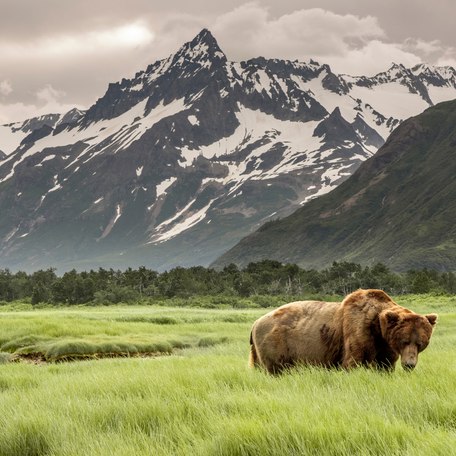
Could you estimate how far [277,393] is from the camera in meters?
8.52

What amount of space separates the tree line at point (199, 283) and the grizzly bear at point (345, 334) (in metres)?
89.0

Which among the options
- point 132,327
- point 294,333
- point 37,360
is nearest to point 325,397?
point 294,333

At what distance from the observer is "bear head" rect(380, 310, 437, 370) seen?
9.94 metres

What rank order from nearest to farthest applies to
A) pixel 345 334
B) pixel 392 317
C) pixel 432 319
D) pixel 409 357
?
pixel 409 357 → pixel 392 317 → pixel 432 319 → pixel 345 334

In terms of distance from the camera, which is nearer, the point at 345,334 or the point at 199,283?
the point at 345,334

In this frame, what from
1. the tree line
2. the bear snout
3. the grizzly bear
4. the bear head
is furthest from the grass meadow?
the tree line

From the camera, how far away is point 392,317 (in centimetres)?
1016

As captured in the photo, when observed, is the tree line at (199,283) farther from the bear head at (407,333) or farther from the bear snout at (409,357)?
the bear snout at (409,357)

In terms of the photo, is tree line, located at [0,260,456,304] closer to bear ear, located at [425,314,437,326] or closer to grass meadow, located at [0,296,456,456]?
grass meadow, located at [0,296,456,456]

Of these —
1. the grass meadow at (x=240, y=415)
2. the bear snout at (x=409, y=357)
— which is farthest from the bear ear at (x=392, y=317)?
the grass meadow at (x=240, y=415)

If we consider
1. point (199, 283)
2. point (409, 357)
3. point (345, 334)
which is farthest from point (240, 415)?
point (199, 283)

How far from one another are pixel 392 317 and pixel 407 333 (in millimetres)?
380

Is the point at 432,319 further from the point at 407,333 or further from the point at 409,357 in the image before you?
the point at 409,357

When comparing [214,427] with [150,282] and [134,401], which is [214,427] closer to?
[134,401]
